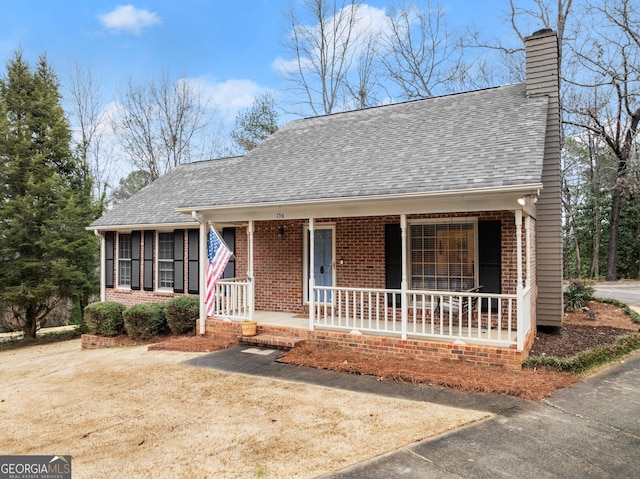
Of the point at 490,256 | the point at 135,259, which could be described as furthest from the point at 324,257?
the point at 135,259

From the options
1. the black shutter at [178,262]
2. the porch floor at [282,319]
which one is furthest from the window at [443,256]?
the black shutter at [178,262]

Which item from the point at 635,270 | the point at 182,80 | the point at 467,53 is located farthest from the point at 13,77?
the point at 635,270

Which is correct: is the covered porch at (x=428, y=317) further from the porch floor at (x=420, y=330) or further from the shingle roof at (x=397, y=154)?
the shingle roof at (x=397, y=154)

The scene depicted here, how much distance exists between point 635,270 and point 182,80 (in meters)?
25.9

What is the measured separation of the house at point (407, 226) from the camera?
6.41m

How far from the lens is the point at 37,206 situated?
13.6 metres

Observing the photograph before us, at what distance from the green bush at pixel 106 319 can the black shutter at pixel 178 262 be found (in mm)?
1552

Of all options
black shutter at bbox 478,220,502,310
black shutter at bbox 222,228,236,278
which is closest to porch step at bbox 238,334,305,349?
black shutter at bbox 222,228,236,278

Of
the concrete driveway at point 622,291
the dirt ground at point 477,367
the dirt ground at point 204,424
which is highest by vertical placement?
the concrete driveway at point 622,291

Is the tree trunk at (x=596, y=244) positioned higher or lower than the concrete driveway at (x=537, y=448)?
higher

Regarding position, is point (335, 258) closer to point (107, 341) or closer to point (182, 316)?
point (182, 316)

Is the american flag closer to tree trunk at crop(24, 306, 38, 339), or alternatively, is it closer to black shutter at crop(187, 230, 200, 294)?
black shutter at crop(187, 230, 200, 294)

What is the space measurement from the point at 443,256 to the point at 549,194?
8.93ft

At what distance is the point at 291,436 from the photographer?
413cm
